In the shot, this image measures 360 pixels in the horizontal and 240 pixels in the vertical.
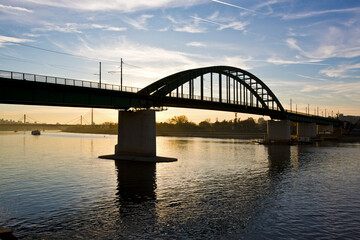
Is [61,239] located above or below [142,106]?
below

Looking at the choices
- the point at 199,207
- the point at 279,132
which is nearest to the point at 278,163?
the point at 199,207

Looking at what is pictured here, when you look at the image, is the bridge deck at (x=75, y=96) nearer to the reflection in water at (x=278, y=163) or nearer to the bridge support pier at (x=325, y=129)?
the reflection in water at (x=278, y=163)

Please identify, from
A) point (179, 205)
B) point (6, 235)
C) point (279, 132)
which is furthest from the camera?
point (279, 132)

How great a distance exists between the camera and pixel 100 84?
152ft

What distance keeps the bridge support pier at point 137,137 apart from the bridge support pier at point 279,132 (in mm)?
70023

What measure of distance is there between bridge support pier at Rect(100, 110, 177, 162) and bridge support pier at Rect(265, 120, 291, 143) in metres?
70.0

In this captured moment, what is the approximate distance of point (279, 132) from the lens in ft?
365

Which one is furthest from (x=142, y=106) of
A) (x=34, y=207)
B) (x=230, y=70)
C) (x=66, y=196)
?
(x=230, y=70)

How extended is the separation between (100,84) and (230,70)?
52.4 metres

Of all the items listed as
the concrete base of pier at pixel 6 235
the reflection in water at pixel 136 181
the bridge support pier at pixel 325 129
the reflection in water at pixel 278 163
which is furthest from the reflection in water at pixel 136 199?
the bridge support pier at pixel 325 129

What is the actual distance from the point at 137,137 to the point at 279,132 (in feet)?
246

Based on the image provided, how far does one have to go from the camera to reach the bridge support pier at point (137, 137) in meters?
49.7

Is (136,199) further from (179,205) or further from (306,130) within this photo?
(306,130)

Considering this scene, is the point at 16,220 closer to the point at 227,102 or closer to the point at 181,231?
the point at 181,231
